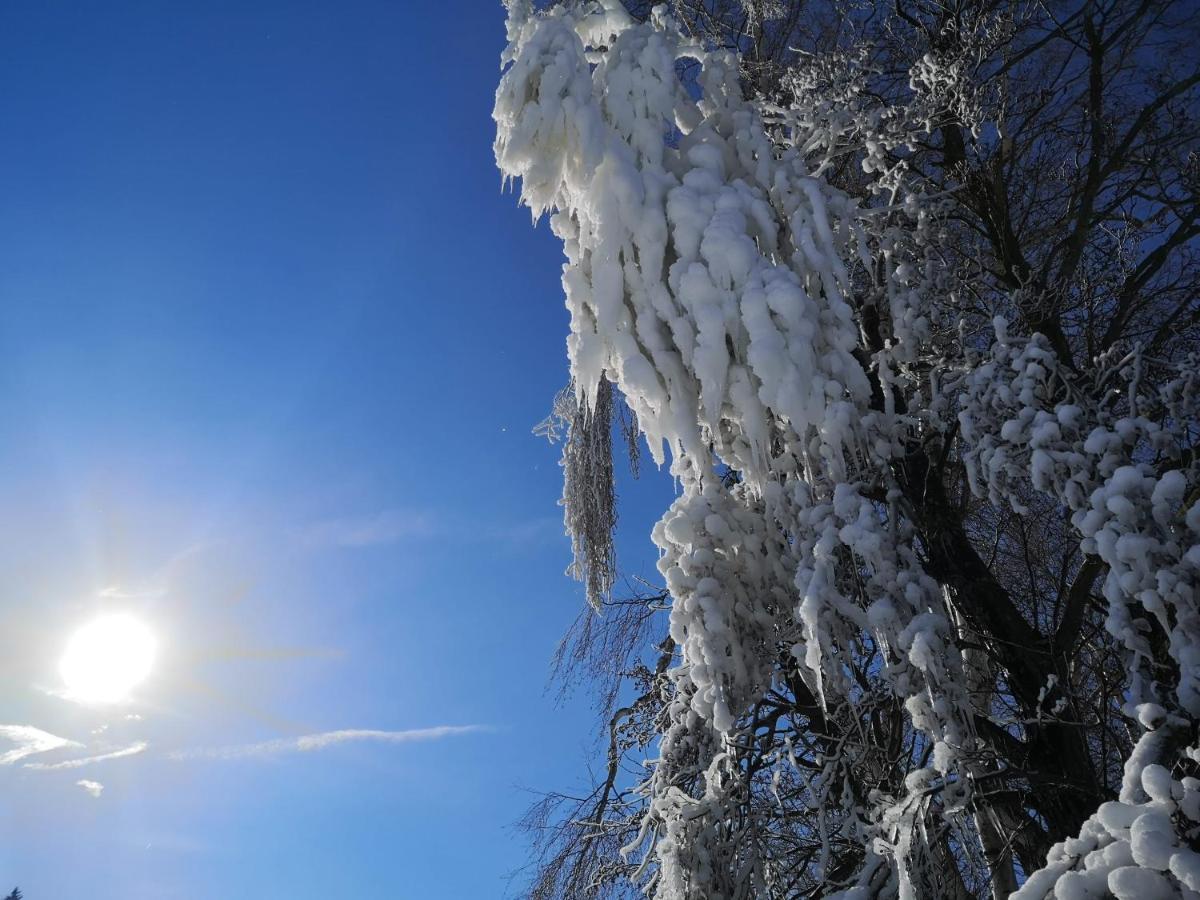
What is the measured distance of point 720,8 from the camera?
5637 millimetres

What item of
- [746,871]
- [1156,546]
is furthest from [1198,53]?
[746,871]

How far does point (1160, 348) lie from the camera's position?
137 inches

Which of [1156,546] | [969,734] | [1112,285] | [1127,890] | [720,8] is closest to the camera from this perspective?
[1127,890]

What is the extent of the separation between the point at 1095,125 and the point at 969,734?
11.6ft

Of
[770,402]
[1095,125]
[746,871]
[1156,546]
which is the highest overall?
[1095,125]

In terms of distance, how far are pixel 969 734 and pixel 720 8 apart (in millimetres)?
5105

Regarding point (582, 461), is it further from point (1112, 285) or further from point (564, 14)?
point (1112, 285)

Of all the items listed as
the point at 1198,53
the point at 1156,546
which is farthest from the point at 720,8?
the point at 1156,546

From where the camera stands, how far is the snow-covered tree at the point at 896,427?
2258 millimetres

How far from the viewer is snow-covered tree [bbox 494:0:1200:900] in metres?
2.26

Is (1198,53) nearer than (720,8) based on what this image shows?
Yes

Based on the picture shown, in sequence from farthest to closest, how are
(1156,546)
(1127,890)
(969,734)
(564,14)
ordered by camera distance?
(564,14) → (969,734) → (1156,546) → (1127,890)

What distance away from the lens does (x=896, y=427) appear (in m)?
3.05

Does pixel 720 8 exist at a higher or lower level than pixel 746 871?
higher
